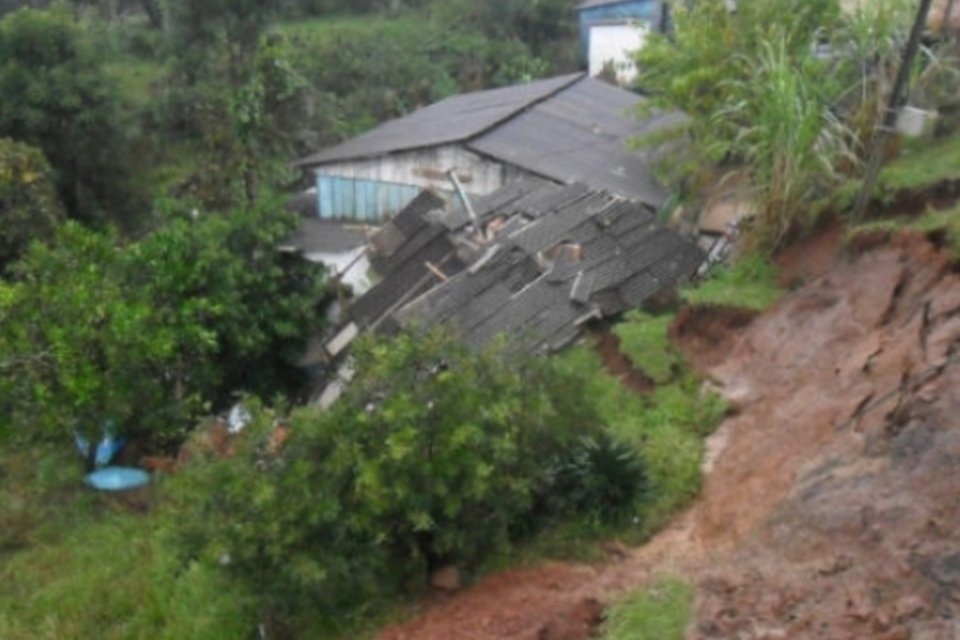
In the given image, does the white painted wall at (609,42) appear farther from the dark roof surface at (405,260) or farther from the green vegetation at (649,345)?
the green vegetation at (649,345)

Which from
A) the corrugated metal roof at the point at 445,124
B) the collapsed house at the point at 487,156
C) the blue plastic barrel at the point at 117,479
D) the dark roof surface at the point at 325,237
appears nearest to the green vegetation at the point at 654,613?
the blue plastic barrel at the point at 117,479

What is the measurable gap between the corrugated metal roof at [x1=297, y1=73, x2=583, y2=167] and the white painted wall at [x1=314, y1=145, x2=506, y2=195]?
188 mm

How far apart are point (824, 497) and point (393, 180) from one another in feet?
42.2

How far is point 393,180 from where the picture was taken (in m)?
20.0

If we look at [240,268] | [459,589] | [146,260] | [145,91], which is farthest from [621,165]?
[145,91]

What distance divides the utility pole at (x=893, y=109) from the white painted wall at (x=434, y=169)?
291 inches

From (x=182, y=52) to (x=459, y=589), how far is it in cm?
1883

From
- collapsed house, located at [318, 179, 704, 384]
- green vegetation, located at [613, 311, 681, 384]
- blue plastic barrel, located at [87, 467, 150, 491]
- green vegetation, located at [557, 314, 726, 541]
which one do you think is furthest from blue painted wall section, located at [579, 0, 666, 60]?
blue plastic barrel, located at [87, 467, 150, 491]

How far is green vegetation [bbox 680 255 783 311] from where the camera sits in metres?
13.3

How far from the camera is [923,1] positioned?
11375mm

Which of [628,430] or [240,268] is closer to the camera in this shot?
[628,430]

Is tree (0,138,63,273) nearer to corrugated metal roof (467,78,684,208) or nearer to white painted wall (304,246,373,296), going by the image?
white painted wall (304,246,373,296)

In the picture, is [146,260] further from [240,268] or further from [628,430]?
[628,430]

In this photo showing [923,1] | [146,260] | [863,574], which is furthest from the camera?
[146,260]
